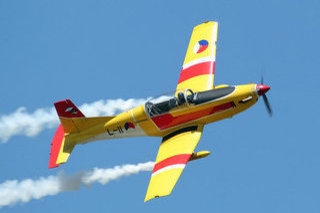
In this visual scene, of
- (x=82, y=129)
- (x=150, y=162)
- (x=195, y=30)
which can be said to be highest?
(x=195, y=30)

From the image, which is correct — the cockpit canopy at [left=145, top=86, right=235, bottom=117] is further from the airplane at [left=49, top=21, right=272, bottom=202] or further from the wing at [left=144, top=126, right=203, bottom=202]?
the wing at [left=144, top=126, right=203, bottom=202]

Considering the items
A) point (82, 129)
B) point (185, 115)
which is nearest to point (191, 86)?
point (185, 115)

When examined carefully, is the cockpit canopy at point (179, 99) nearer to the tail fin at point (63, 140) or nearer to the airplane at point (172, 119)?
the airplane at point (172, 119)

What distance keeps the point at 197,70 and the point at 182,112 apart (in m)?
3.55

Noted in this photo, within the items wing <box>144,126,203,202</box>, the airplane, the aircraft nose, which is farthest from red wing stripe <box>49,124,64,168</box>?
the aircraft nose

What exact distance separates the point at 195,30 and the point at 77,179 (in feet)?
31.4

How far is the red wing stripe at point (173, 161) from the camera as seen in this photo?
95.1ft

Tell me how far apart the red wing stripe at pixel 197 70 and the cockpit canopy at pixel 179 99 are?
2241 millimetres

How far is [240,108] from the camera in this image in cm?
2997

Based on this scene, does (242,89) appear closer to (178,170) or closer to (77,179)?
(178,170)

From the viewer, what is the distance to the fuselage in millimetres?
29812

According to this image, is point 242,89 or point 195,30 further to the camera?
point 195,30

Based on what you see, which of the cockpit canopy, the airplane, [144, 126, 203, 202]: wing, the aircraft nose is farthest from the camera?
the cockpit canopy

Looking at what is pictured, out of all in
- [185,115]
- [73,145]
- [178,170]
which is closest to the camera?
[178,170]
